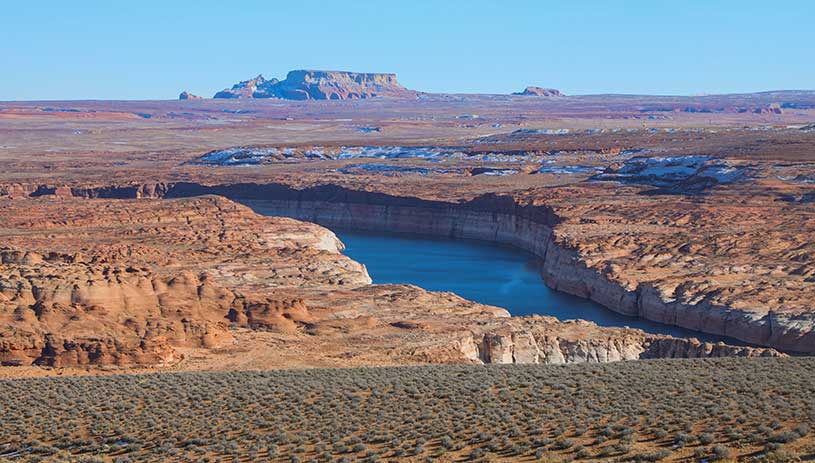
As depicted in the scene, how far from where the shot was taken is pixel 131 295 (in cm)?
3662

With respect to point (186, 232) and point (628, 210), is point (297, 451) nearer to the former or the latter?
point (186, 232)

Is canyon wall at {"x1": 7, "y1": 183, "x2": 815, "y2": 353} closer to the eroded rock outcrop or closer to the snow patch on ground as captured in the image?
the eroded rock outcrop

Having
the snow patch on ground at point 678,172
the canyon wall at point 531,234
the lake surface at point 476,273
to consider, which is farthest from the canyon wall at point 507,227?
the snow patch on ground at point 678,172

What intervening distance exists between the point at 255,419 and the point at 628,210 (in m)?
54.2

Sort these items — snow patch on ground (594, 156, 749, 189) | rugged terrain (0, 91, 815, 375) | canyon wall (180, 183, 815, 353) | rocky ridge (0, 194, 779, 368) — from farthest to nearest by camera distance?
snow patch on ground (594, 156, 749, 189)
canyon wall (180, 183, 815, 353)
rugged terrain (0, 91, 815, 375)
rocky ridge (0, 194, 779, 368)

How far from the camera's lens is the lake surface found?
50906 millimetres

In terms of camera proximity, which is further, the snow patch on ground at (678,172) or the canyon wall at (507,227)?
the snow patch on ground at (678,172)

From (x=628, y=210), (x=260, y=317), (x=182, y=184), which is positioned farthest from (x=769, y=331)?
(x=182, y=184)

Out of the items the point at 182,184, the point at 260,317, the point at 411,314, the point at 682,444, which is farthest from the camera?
the point at 182,184

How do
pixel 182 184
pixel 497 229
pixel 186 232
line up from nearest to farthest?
pixel 186 232 < pixel 497 229 < pixel 182 184

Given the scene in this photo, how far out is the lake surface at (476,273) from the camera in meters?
50.9

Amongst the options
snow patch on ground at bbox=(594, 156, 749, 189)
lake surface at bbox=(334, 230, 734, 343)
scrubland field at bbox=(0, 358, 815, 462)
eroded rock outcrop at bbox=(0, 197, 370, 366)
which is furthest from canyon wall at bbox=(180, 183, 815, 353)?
snow patch on ground at bbox=(594, 156, 749, 189)

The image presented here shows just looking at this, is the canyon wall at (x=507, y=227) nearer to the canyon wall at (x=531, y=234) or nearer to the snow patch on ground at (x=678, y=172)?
the canyon wall at (x=531, y=234)

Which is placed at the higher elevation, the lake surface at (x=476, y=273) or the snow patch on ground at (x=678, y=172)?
the snow patch on ground at (x=678, y=172)
